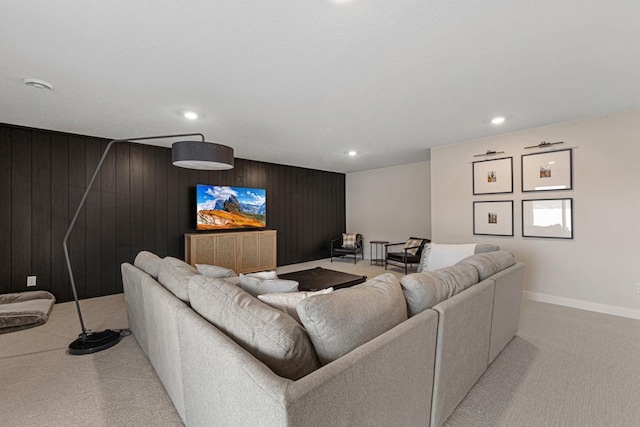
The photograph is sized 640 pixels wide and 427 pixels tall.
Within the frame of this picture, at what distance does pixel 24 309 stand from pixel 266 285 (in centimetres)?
330

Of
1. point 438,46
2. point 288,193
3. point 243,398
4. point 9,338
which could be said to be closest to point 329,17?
point 438,46

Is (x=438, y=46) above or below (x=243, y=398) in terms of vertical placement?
above

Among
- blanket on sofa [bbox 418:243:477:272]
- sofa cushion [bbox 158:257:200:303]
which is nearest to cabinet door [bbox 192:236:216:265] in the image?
sofa cushion [bbox 158:257:200:303]

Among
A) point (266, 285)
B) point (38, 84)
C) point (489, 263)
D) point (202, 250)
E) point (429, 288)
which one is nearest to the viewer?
point (429, 288)

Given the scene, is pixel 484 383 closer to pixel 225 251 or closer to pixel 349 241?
pixel 225 251

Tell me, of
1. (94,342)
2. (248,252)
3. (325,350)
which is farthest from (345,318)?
(248,252)

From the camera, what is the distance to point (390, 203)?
6.87m

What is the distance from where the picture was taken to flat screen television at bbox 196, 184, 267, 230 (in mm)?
5082

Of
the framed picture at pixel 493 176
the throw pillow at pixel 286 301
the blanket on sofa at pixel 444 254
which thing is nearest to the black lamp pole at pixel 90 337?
the throw pillow at pixel 286 301

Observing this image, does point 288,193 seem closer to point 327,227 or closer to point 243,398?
point 327,227

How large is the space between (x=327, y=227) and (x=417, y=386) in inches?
243

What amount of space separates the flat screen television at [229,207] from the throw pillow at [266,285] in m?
3.58

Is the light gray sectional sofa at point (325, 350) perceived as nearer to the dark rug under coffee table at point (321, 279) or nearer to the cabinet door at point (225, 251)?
the dark rug under coffee table at point (321, 279)

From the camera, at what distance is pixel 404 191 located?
6566mm
